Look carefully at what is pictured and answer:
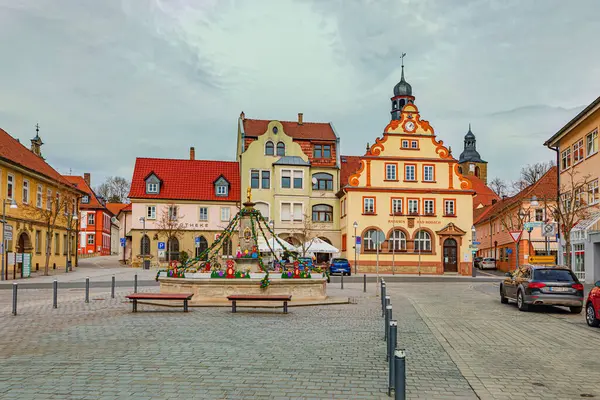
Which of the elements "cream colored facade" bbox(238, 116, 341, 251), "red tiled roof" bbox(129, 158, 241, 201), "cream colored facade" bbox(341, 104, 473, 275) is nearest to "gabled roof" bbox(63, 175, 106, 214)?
"red tiled roof" bbox(129, 158, 241, 201)

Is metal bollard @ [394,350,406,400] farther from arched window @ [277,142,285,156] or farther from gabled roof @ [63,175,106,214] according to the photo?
gabled roof @ [63,175,106,214]

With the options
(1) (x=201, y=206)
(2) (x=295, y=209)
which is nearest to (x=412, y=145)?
(2) (x=295, y=209)

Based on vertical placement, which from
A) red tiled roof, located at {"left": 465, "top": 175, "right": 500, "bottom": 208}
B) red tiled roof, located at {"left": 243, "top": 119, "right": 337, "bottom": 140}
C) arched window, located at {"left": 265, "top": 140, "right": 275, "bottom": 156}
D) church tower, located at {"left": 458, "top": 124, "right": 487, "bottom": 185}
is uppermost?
church tower, located at {"left": 458, "top": 124, "right": 487, "bottom": 185}

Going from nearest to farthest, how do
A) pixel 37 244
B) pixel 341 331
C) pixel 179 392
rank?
1. pixel 179 392
2. pixel 341 331
3. pixel 37 244

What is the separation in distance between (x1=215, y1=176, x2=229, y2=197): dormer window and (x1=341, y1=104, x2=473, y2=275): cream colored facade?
11.7 metres

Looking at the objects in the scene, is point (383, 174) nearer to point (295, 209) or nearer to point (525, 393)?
point (295, 209)

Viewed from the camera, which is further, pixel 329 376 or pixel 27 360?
pixel 27 360

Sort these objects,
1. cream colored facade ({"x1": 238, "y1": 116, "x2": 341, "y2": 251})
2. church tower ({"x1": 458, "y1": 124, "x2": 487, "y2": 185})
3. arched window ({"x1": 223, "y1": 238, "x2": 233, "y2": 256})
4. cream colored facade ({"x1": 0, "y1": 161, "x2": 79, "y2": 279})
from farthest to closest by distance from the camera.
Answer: church tower ({"x1": 458, "y1": 124, "x2": 487, "y2": 185}) < cream colored facade ({"x1": 238, "y1": 116, "x2": 341, "y2": 251}) < cream colored facade ({"x1": 0, "y1": 161, "x2": 79, "y2": 279}) < arched window ({"x1": 223, "y1": 238, "x2": 233, "y2": 256})

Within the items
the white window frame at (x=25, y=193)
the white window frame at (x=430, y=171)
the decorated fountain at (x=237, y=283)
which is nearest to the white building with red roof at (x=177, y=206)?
the white window frame at (x=25, y=193)

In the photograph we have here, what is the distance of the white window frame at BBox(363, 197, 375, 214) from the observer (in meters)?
54.1

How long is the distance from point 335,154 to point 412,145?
311 inches

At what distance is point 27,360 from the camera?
9.66 meters

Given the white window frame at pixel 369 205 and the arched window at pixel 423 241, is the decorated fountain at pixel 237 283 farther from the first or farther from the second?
the arched window at pixel 423 241

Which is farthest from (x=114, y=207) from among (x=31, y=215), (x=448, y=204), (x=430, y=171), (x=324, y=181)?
(x=448, y=204)
